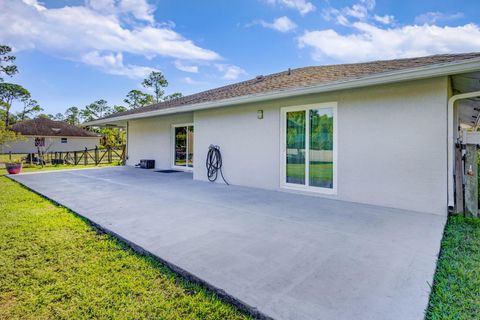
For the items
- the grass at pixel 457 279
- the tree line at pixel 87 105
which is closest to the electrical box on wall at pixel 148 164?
the tree line at pixel 87 105

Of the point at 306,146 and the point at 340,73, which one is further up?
the point at 340,73

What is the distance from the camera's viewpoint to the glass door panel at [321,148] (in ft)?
20.4

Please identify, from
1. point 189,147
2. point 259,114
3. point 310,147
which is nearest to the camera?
point 310,147

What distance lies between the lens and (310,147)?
651cm

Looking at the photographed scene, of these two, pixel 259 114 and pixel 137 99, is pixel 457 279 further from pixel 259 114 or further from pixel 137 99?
pixel 137 99

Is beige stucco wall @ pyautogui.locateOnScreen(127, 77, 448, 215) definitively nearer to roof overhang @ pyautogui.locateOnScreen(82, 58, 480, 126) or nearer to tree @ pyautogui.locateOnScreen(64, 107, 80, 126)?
roof overhang @ pyautogui.locateOnScreen(82, 58, 480, 126)

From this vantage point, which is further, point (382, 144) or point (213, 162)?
point (213, 162)

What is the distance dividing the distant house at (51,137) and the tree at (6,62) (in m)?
5.67

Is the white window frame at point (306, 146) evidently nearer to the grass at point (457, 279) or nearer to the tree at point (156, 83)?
the grass at point (457, 279)

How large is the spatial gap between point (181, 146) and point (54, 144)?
79.7ft

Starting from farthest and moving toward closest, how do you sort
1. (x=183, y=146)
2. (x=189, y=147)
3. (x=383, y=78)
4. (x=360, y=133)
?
(x=183, y=146) → (x=189, y=147) → (x=360, y=133) → (x=383, y=78)

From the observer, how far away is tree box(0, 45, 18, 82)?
22.2 meters

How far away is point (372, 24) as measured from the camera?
10.1m

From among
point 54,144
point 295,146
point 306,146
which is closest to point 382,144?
point 306,146
